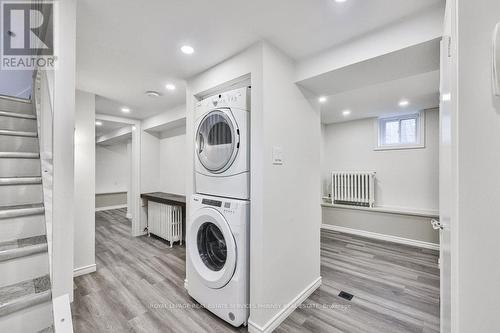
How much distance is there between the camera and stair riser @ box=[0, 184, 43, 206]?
1447mm

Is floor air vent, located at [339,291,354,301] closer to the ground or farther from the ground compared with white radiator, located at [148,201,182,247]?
closer to the ground

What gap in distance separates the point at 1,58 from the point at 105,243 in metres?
2.96

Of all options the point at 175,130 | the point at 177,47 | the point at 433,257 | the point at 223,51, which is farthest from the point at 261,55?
the point at 433,257

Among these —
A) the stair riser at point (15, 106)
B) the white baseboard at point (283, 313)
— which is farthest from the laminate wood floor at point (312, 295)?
the stair riser at point (15, 106)

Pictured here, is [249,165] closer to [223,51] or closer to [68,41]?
[223,51]

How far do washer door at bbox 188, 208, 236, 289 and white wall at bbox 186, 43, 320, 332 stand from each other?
0.20 m

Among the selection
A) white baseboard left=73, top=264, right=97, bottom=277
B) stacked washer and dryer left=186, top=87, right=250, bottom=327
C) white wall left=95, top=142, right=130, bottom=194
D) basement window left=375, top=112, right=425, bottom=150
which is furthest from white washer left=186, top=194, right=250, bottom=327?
white wall left=95, top=142, right=130, bottom=194

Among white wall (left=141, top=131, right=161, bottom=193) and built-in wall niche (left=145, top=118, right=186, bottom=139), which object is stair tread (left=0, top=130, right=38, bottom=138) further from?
white wall (left=141, top=131, right=161, bottom=193)

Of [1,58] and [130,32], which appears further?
[1,58]

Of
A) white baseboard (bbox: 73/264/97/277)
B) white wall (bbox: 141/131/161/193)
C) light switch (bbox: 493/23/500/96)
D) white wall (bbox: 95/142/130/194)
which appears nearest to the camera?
light switch (bbox: 493/23/500/96)

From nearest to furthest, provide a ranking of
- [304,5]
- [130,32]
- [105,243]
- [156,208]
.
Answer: [304,5] → [130,32] → [105,243] → [156,208]

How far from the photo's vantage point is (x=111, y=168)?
6762 millimetres

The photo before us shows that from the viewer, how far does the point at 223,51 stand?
5.84 ft

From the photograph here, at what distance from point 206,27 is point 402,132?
13.1 feet
